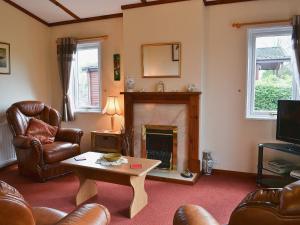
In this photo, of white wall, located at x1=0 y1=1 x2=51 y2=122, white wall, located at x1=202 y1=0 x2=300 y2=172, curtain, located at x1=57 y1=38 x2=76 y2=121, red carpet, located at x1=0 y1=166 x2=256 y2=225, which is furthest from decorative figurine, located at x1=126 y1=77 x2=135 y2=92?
white wall, located at x1=0 y1=1 x2=51 y2=122

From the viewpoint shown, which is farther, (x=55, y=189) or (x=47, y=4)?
(x=47, y=4)

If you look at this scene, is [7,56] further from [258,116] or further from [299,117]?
[299,117]

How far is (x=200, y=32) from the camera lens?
151 inches

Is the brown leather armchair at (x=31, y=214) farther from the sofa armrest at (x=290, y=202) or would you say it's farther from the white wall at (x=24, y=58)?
the white wall at (x=24, y=58)

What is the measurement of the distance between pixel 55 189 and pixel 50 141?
0.92 metres

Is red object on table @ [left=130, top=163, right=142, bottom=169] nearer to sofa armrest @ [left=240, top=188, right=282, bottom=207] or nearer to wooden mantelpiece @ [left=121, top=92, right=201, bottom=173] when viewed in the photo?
wooden mantelpiece @ [left=121, top=92, right=201, bottom=173]

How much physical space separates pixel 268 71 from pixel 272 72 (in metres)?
0.05

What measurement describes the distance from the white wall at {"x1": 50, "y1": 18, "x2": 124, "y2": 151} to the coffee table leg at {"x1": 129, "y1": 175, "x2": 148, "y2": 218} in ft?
6.59

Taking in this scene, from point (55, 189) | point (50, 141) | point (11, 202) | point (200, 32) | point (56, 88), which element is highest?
point (200, 32)

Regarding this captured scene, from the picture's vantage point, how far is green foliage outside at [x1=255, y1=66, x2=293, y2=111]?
149 inches

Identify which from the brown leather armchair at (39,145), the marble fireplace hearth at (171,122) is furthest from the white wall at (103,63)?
the brown leather armchair at (39,145)

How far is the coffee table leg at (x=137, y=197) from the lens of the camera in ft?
9.21

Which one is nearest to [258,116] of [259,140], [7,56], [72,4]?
[259,140]

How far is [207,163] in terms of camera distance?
4.05 m
